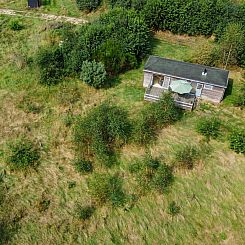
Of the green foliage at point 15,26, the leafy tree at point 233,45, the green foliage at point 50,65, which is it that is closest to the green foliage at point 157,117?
the green foliage at point 50,65

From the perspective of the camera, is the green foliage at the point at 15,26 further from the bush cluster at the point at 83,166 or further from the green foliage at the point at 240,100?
the green foliage at the point at 240,100

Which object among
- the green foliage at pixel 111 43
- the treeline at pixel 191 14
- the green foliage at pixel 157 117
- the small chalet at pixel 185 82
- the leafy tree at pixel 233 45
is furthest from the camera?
the treeline at pixel 191 14

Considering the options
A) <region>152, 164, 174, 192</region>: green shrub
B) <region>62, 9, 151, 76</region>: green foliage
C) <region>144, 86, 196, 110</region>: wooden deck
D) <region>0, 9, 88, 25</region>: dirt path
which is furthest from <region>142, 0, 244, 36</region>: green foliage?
<region>152, 164, 174, 192</region>: green shrub

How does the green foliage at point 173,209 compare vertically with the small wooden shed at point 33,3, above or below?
below

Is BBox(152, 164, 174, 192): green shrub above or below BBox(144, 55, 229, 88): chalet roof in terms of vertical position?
below

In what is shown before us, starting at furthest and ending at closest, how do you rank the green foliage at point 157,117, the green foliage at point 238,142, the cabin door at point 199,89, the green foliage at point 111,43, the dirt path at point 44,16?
the dirt path at point 44,16, the green foliage at point 111,43, the cabin door at point 199,89, the green foliage at point 157,117, the green foliage at point 238,142

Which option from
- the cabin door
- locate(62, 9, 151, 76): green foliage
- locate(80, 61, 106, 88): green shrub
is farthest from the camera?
locate(62, 9, 151, 76): green foliage

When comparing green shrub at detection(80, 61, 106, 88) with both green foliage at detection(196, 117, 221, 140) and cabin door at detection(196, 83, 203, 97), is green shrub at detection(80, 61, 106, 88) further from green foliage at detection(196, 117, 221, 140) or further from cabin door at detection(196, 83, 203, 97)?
green foliage at detection(196, 117, 221, 140)
